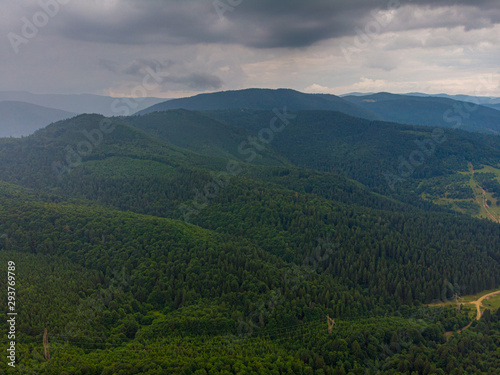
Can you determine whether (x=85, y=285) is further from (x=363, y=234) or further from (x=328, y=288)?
(x=363, y=234)

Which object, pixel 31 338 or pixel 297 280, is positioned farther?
pixel 297 280

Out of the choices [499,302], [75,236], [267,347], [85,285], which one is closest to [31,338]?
[85,285]

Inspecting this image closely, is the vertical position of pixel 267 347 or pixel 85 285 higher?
pixel 85 285

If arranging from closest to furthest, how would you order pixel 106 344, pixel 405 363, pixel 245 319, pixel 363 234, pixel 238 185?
pixel 405 363 → pixel 106 344 → pixel 245 319 → pixel 363 234 → pixel 238 185

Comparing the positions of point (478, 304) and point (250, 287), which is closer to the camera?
point (250, 287)

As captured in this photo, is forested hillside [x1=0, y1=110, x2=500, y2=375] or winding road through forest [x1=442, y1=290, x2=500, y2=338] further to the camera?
winding road through forest [x1=442, y1=290, x2=500, y2=338]

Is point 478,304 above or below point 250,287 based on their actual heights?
below

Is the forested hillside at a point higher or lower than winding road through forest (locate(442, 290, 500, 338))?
higher

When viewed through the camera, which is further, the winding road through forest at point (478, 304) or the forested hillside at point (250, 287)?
the winding road through forest at point (478, 304)

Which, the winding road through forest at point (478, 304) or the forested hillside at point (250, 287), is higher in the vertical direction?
the forested hillside at point (250, 287)

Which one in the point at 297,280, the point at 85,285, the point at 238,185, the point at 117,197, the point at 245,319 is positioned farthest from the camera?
the point at 117,197

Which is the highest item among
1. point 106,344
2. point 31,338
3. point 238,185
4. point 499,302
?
point 238,185
